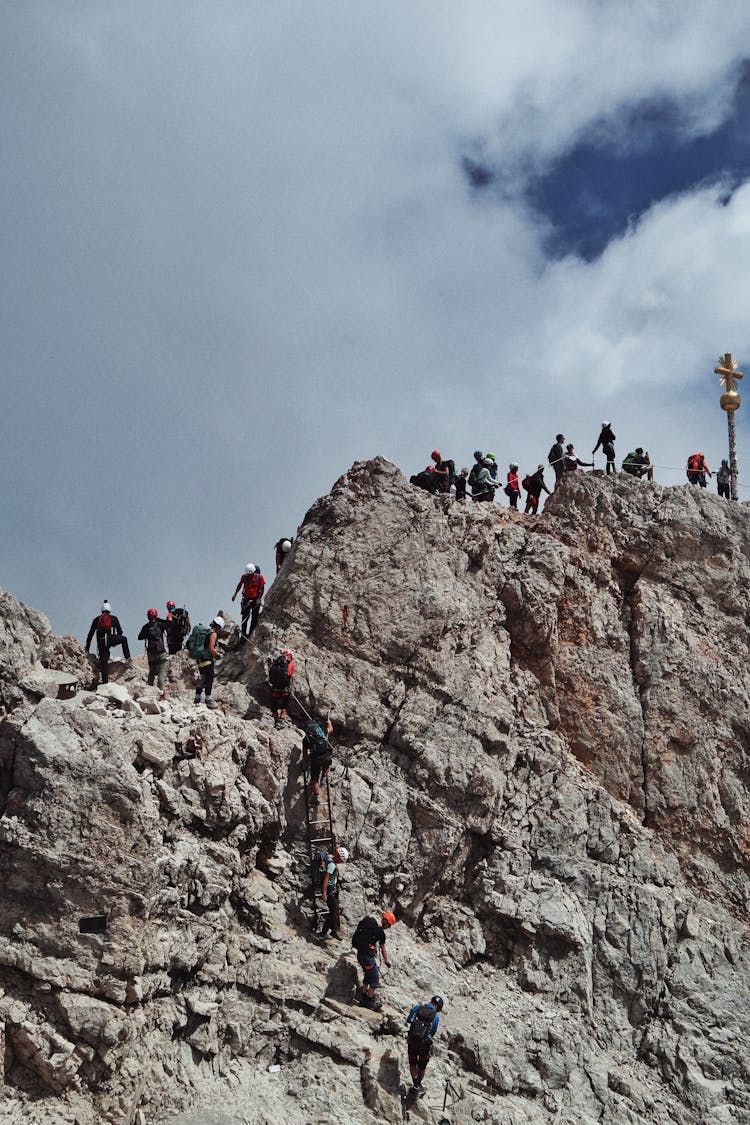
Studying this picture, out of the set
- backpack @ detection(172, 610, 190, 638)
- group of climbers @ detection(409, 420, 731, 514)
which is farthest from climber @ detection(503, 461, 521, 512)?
backpack @ detection(172, 610, 190, 638)

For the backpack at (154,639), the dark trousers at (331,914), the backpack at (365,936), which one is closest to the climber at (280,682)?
the backpack at (154,639)

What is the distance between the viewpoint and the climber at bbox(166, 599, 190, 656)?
912 inches

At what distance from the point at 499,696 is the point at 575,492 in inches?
255

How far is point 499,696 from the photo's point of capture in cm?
2300

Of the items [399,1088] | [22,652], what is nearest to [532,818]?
[399,1088]

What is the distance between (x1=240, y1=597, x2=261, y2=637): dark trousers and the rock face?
1.02 feet

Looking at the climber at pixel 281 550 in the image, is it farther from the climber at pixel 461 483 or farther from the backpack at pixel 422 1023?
the backpack at pixel 422 1023

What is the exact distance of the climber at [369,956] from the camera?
696 inches

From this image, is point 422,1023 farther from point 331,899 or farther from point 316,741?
point 316,741

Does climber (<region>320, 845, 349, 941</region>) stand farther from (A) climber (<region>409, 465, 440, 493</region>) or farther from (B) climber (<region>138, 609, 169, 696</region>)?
(A) climber (<region>409, 465, 440, 493</region>)

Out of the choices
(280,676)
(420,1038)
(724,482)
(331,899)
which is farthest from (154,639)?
(724,482)

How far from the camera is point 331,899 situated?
1850 cm

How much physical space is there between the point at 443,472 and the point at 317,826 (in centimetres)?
1044

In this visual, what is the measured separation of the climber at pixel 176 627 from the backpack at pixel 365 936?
7830 millimetres
